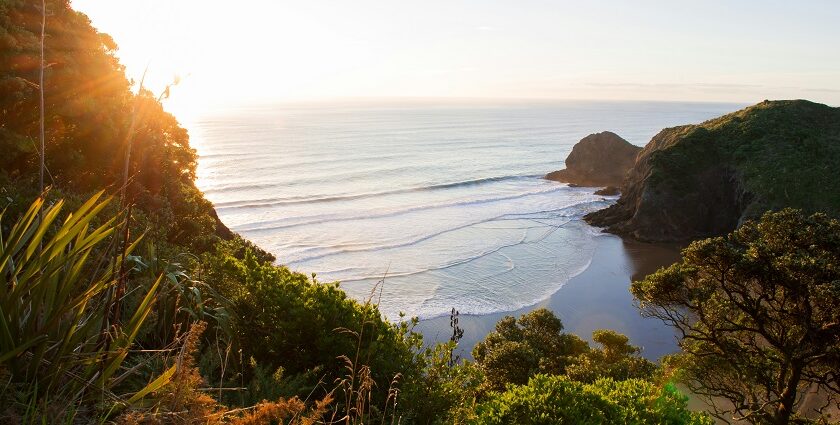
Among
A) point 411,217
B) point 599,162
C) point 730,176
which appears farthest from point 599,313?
point 599,162

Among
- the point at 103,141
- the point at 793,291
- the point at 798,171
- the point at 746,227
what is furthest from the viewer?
the point at 798,171

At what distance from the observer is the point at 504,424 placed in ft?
22.9

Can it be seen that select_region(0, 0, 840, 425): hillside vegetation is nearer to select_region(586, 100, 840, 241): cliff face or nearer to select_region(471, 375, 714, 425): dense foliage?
select_region(471, 375, 714, 425): dense foliage

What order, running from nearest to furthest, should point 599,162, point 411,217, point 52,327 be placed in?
point 52,327, point 411,217, point 599,162

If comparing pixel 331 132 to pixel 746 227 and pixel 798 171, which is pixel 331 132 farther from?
pixel 746 227

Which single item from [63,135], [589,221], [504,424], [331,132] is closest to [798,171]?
[589,221]

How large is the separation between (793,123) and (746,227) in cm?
4053

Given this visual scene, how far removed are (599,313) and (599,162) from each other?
41.6 meters

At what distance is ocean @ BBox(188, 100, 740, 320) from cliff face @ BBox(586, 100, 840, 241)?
469cm

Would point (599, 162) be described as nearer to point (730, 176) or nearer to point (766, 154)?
point (730, 176)

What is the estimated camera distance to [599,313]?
960 inches

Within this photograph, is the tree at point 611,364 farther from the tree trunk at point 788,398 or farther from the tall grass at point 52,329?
the tall grass at point 52,329

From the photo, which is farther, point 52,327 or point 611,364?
point 611,364

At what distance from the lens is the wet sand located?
21594mm
